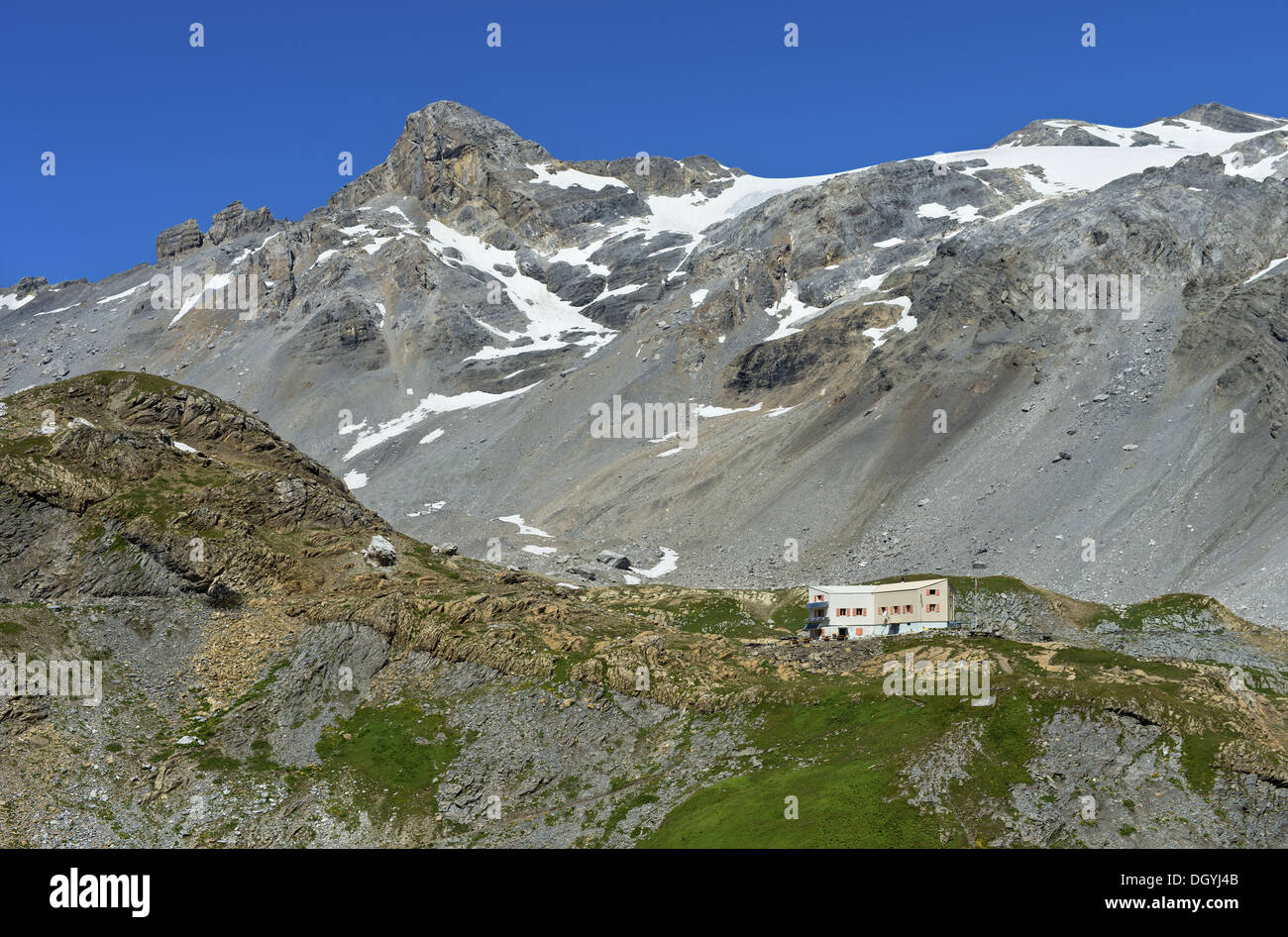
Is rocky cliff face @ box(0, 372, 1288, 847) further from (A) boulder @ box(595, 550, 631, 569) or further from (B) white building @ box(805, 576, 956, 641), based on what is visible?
(A) boulder @ box(595, 550, 631, 569)

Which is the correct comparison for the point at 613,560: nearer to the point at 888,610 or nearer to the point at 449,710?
the point at 888,610

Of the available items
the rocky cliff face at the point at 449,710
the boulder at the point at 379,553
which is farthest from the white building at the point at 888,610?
the boulder at the point at 379,553

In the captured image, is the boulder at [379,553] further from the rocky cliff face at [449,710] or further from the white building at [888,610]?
the white building at [888,610]

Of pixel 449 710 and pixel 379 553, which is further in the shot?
pixel 379 553

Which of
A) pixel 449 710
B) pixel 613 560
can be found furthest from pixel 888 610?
pixel 613 560

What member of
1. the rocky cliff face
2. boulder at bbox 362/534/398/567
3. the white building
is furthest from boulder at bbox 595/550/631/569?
boulder at bbox 362/534/398/567
